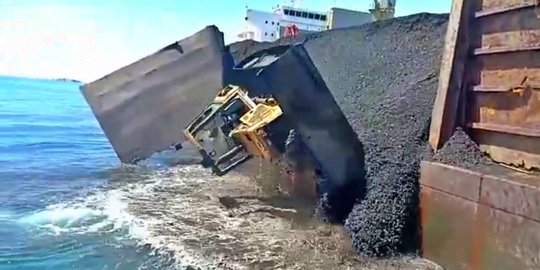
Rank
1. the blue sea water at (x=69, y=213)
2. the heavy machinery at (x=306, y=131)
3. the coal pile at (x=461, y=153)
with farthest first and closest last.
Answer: the heavy machinery at (x=306, y=131), the blue sea water at (x=69, y=213), the coal pile at (x=461, y=153)

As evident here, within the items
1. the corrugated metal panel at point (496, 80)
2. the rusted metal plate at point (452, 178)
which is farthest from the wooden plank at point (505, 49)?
the rusted metal plate at point (452, 178)

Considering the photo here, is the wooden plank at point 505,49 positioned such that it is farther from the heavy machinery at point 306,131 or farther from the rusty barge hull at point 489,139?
the heavy machinery at point 306,131

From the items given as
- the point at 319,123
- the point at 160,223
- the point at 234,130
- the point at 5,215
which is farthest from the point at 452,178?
the point at 5,215

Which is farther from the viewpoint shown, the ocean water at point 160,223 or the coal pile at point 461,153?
the ocean water at point 160,223

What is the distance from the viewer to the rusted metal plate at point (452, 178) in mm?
3627

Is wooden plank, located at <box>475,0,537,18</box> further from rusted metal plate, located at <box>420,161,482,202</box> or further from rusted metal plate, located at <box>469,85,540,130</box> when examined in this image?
rusted metal plate, located at <box>420,161,482,202</box>

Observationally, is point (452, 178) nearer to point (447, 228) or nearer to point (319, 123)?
point (447, 228)

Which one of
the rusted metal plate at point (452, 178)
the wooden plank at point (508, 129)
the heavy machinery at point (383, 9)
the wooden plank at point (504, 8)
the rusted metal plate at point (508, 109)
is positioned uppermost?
the heavy machinery at point (383, 9)

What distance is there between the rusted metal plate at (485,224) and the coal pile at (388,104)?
23 cm

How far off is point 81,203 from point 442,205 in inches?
182

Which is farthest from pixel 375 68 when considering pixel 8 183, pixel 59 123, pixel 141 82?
pixel 59 123

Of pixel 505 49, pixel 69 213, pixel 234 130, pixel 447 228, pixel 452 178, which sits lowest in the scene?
pixel 69 213

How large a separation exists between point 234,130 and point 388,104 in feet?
5.42

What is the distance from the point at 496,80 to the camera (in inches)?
159
